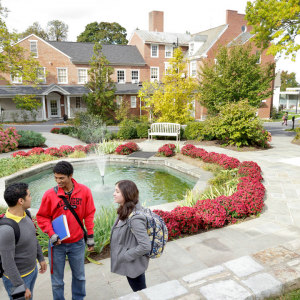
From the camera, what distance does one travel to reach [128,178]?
9.63 metres

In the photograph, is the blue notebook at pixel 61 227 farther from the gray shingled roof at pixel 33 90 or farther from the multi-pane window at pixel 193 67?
the multi-pane window at pixel 193 67

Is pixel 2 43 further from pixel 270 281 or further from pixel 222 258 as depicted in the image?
pixel 270 281

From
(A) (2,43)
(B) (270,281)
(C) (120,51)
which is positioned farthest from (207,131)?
(C) (120,51)

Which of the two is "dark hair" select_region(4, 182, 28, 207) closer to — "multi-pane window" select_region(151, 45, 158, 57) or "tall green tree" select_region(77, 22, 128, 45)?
"multi-pane window" select_region(151, 45, 158, 57)

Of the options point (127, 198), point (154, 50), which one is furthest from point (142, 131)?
point (154, 50)

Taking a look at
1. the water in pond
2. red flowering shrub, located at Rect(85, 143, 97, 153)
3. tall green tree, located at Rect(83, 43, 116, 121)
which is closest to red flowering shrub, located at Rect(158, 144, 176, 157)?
the water in pond

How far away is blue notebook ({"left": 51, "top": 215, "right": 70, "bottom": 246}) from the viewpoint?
9.43ft

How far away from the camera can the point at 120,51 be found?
109 ft

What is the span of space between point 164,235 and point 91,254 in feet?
7.08

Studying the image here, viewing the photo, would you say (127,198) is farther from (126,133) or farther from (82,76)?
(82,76)

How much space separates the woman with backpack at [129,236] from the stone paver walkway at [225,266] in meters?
0.30

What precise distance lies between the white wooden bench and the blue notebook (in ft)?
42.1

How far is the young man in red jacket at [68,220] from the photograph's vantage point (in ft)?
9.66

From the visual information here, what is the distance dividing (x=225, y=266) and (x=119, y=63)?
3129 cm
